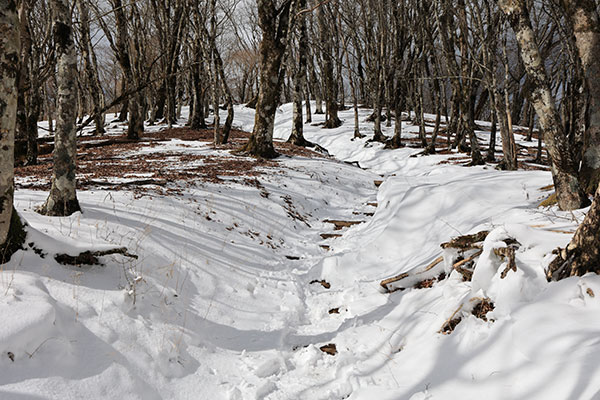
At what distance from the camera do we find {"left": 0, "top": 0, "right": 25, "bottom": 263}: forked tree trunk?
272cm

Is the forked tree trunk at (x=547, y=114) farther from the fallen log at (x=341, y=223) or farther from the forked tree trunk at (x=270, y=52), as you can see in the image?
the forked tree trunk at (x=270, y=52)

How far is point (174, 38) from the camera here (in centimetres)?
2030

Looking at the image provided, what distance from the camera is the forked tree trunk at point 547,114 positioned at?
A: 424cm

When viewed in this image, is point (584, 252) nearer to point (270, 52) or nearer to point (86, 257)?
point (86, 257)

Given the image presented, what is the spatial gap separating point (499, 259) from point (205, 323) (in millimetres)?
2991

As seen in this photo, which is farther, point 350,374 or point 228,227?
point 228,227

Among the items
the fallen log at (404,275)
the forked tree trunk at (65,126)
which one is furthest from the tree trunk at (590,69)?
the forked tree trunk at (65,126)

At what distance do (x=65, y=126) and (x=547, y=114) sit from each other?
6.46 meters

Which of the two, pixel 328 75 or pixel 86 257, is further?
pixel 328 75

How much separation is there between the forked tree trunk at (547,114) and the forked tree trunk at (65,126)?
5904 millimetres

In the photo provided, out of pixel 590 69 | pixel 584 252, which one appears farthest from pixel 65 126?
pixel 590 69

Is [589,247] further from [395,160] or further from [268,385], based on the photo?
[395,160]

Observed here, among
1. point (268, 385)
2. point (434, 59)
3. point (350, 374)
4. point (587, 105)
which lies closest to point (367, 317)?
point (350, 374)

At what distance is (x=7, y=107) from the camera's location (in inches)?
109
